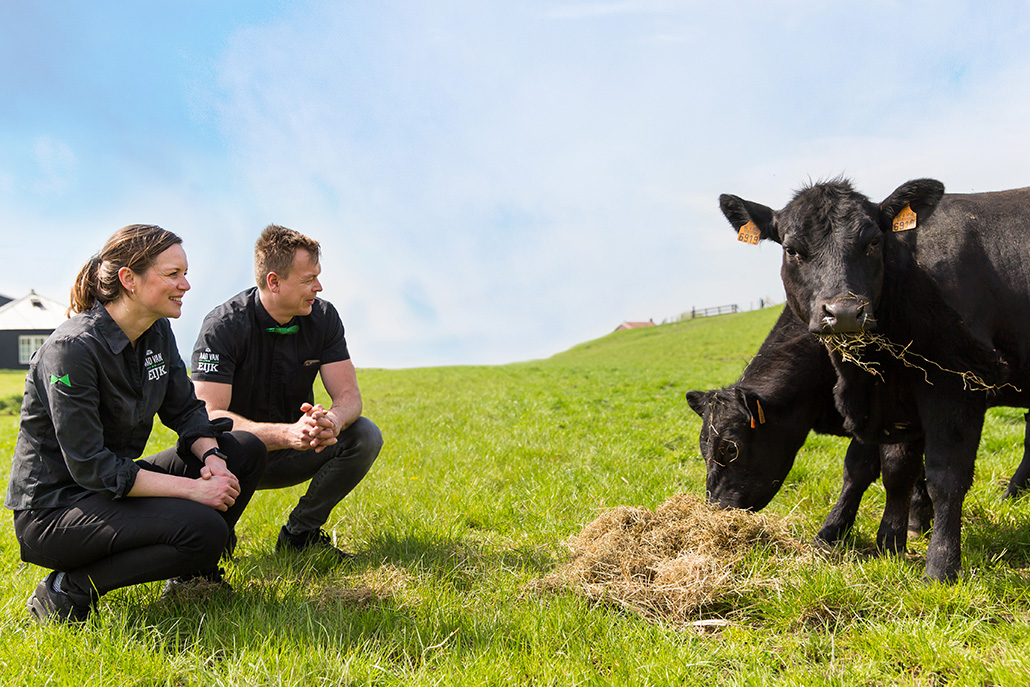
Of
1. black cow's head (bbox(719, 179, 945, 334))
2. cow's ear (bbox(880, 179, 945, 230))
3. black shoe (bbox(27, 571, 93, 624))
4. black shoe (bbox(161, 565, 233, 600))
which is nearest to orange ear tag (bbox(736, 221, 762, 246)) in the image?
black cow's head (bbox(719, 179, 945, 334))

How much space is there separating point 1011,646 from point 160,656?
13.2 feet

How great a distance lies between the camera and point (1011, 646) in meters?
3.35

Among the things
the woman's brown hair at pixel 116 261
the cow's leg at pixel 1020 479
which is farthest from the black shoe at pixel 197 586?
the cow's leg at pixel 1020 479

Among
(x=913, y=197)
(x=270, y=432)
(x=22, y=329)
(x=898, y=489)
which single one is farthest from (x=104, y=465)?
(x=22, y=329)

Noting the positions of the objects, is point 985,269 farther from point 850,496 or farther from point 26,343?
point 26,343

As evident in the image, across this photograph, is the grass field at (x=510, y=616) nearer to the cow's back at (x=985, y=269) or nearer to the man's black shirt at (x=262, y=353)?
the man's black shirt at (x=262, y=353)

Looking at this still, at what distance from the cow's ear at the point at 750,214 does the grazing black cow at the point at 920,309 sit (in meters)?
0.01

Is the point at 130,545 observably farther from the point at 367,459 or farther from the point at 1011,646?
the point at 1011,646

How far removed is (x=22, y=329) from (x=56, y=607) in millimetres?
58747

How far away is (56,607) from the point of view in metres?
3.81

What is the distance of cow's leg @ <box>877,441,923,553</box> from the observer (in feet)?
16.5

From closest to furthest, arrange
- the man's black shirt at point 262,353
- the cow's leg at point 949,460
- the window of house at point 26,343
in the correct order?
the cow's leg at point 949,460
the man's black shirt at point 262,353
the window of house at point 26,343

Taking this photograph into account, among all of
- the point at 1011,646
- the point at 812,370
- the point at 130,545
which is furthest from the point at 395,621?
the point at 812,370

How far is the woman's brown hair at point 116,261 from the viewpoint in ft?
12.7
